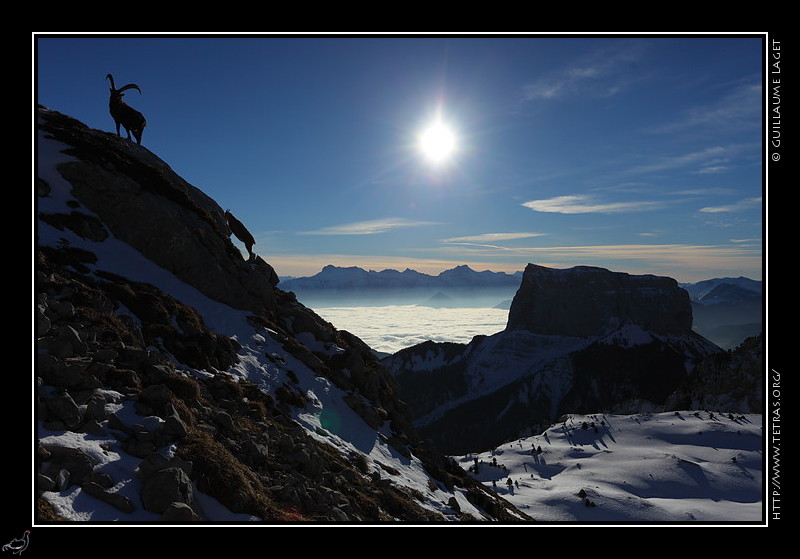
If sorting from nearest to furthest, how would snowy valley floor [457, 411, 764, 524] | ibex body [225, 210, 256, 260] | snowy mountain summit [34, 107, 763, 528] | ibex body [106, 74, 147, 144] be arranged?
snowy mountain summit [34, 107, 763, 528] → ibex body [106, 74, 147, 144] → ibex body [225, 210, 256, 260] → snowy valley floor [457, 411, 764, 524]

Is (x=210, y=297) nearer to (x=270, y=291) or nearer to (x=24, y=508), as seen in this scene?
(x=270, y=291)

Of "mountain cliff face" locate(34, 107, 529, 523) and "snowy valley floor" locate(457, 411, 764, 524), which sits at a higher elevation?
"mountain cliff face" locate(34, 107, 529, 523)

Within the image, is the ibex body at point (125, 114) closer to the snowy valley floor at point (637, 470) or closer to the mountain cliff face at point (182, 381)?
the mountain cliff face at point (182, 381)
